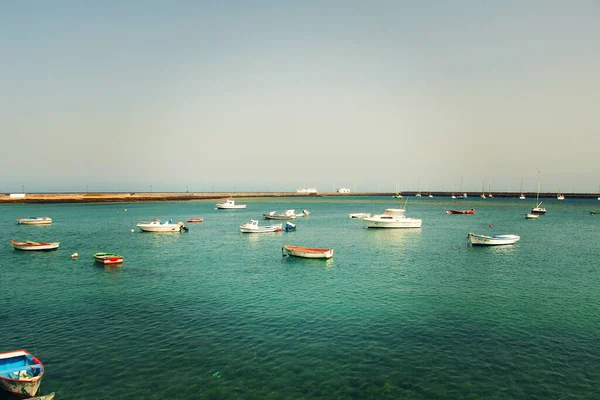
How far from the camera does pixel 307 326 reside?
24.5 meters

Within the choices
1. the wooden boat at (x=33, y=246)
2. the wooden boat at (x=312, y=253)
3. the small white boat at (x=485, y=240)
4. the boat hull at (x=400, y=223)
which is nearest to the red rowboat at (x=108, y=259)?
the wooden boat at (x=33, y=246)

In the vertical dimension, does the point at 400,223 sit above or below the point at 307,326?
above

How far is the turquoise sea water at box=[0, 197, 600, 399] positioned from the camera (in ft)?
57.3

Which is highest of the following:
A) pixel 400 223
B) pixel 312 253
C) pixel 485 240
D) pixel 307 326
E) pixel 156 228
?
pixel 400 223

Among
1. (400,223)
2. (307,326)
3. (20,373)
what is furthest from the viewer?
(400,223)

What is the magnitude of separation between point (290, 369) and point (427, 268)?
2910 centimetres

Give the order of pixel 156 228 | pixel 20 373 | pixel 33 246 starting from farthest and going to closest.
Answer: pixel 156 228
pixel 33 246
pixel 20 373

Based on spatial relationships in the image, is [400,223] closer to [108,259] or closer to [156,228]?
[156,228]

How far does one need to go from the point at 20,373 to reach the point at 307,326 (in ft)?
50.8

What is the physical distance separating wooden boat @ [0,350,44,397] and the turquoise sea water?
0.84 metres

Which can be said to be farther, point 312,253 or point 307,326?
point 312,253

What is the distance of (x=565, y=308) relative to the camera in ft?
93.4

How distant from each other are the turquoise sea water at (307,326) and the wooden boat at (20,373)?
84 centimetres

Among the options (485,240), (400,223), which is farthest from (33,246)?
(400,223)
